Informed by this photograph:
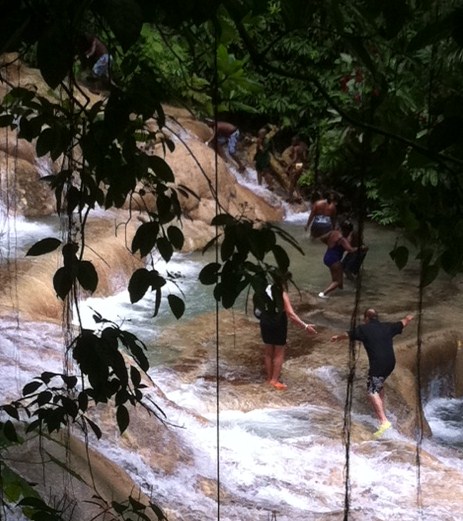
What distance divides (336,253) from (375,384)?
101 inches

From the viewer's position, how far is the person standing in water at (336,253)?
7250 millimetres

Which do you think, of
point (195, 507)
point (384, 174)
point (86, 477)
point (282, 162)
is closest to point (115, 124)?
point (384, 174)

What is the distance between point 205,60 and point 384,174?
1.80 feet

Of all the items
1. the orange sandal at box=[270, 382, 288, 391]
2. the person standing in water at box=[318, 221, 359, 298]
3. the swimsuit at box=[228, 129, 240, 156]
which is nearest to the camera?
the orange sandal at box=[270, 382, 288, 391]

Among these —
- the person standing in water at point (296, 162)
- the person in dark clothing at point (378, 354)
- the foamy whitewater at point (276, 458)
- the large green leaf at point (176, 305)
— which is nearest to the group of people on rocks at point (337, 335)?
the person in dark clothing at point (378, 354)

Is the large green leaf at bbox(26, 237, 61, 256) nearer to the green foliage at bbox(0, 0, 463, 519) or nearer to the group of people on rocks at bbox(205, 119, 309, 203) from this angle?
the green foliage at bbox(0, 0, 463, 519)

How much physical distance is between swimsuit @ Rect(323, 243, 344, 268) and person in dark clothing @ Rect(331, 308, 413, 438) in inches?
91.6

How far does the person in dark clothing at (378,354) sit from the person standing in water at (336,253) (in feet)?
7.52

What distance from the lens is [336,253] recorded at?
738 cm

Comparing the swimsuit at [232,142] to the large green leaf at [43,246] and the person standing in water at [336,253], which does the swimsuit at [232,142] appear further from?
the large green leaf at [43,246]

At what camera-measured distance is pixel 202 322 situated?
6457mm

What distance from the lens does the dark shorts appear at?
4.96 metres

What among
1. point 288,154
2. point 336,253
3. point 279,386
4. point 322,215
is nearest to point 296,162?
point 288,154

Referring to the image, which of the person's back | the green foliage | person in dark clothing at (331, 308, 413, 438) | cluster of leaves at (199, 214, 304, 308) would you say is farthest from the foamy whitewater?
cluster of leaves at (199, 214, 304, 308)
